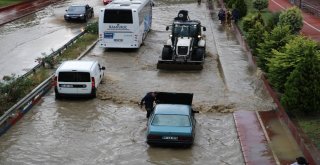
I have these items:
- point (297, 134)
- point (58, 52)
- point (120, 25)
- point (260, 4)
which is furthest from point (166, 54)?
point (260, 4)

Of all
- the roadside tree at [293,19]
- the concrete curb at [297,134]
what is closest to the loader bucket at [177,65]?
the concrete curb at [297,134]

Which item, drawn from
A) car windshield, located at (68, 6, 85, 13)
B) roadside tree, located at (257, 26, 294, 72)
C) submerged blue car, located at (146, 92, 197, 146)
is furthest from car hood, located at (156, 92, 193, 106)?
car windshield, located at (68, 6, 85, 13)

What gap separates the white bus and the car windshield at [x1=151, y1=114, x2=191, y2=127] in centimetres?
1570

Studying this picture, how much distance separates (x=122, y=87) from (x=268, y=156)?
1038cm

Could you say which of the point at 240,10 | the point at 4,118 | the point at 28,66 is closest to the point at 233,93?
the point at 4,118

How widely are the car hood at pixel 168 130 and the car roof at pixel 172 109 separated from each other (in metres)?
0.87

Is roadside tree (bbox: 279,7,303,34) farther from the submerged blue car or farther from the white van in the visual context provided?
the submerged blue car

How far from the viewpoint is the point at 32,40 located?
3850 centimetres

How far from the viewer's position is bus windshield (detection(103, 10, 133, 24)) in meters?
32.5

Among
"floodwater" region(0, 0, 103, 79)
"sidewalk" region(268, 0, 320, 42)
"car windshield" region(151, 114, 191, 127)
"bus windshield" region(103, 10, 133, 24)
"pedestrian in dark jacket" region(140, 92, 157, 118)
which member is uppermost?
"bus windshield" region(103, 10, 133, 24)

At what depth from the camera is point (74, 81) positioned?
74.5 feet

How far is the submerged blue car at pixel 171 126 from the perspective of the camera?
56.3 ft

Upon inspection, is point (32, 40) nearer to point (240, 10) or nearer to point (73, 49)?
point (73, 49)

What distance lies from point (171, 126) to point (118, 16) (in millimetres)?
16292
